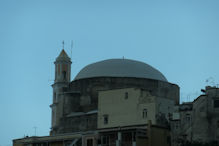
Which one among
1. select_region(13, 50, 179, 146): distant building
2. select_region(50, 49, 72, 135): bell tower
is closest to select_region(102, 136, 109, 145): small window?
select_region(13, 50, 179, 146): distant building

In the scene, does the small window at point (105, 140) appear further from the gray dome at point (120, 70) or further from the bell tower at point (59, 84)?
the bell tower at point (59, 84)

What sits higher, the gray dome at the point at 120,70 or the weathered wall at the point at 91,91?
the gray dome at the point at 120,70

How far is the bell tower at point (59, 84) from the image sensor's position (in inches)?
2970

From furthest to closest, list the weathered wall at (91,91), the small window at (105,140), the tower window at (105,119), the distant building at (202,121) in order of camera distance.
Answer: the weathered wall at (91,91)
the tower window at (105,119)
the small window at (105,140)
the distant building at (202,121)

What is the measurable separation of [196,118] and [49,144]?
17.3 meters

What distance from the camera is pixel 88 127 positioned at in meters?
69.1

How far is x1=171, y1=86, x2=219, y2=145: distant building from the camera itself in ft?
193

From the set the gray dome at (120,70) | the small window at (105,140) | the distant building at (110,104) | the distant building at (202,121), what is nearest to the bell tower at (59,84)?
the distant building at (110,104)

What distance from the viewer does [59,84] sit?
82.2 metres

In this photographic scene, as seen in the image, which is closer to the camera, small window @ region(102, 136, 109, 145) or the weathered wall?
small window @ region(102, 136, 109, 145)

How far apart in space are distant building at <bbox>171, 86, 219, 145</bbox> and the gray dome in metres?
12.3

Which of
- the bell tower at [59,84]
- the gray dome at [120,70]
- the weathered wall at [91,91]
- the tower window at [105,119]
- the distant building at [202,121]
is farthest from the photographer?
the bell tower at [59,84]

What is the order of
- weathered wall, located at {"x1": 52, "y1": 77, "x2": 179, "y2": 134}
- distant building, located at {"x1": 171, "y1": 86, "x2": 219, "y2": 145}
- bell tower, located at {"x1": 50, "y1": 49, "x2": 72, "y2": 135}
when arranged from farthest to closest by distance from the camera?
bell tower, located at {"x1": 50, "y1": 49, "x2": 72, "y2": 135} → weathered wall, located at {"x1": 52, "y1": 77, "x2": 179, "y2": 134} → distant building, located at {"x1": 171, "y1": 86, "x2": 219, "y2": 145}

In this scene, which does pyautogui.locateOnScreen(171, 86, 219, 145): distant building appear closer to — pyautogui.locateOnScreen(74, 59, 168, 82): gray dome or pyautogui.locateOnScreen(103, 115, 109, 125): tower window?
pyautogui.locateOnScreen(103, 115, 109, 125): tower window
